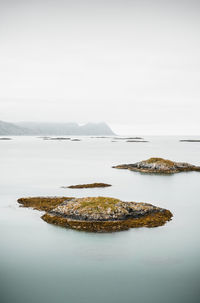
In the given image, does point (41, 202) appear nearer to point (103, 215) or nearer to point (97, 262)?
point (103, 215)

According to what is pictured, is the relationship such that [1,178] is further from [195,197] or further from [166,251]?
[166,251]

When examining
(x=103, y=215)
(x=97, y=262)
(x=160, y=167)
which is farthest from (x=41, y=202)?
(x=160, y=167)

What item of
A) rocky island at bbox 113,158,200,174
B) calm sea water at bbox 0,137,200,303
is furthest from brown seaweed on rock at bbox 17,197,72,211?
rocky island at bbox 113,158,200,174

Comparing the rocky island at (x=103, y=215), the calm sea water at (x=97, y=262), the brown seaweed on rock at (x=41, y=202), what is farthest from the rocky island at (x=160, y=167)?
the rocky island at (x=103, y=215)

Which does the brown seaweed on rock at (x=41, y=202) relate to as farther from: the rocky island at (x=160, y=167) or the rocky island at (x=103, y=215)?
the rocky island at (x=160, y=167)

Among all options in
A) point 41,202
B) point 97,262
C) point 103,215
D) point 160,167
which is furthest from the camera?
point 160,167

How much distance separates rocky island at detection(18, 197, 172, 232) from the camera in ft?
45.6

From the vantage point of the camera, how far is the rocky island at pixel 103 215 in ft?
45.6

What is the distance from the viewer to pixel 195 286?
362 inches

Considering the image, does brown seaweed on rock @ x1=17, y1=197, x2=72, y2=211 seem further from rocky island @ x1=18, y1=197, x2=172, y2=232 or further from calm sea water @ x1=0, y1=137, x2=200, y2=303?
rocky island @ x1=18, y1=197, x2=172, y2=232

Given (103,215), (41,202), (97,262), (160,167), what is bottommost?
(97,262)

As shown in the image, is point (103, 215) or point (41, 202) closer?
point (103, 215)

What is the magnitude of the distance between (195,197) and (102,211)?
12103 millimetres

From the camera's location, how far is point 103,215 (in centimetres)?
1456
